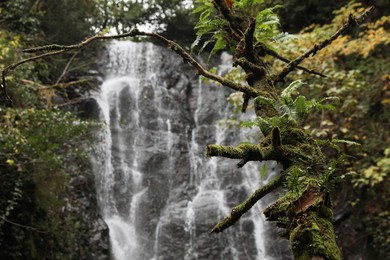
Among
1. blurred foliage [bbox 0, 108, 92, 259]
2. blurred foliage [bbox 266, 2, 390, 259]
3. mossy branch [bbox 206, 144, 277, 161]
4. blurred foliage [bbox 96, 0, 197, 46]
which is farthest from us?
blurred foliage [bbox 96, 0, 197, 46]

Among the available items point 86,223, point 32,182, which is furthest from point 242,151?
point 86,223

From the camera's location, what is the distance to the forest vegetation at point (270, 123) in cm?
168

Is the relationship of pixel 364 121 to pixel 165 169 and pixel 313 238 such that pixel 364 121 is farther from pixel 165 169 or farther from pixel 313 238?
pixel 313 238

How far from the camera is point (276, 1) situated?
49.1 feet

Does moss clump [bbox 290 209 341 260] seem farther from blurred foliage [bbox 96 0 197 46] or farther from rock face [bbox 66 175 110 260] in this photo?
blurred foliage [bbox 96 0 197 46]

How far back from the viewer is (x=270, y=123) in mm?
1829

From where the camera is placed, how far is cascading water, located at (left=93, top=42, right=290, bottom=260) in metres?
11.6

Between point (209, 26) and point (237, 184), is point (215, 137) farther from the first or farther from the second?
point (209, 26)

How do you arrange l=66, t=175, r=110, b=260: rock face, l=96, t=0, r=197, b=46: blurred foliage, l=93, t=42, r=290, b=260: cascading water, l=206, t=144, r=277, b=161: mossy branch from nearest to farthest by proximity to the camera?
l=206, t=144, r=277, b=161: mossy branch
l=66, t=175, r=110, b=260: rock face
l=93, t=42, r=290, b=260: cascading water
l=96, t=0, r=197, b=46: blurred foliage

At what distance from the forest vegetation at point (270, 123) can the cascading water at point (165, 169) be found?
1627 mm

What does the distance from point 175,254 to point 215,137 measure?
5.45m

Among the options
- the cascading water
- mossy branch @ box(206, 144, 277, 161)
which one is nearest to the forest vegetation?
mossy branch @ box(206, 144, 277, 161)

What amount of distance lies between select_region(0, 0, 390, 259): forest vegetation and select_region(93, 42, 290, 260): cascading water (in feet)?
5.34

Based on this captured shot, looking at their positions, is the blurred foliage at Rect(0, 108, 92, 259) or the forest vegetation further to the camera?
the blurred foliage at Rect(0, 108, 92, 259)
